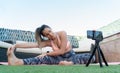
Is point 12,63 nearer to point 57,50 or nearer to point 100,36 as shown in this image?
point 57,50

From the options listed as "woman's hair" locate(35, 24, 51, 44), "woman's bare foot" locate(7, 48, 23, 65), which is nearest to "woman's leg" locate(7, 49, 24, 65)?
"woman's bare foot" locate(7, 48, 23, 65)

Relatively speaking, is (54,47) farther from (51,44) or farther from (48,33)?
(48,33)

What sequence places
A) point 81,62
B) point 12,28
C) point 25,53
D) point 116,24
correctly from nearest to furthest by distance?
point 81,62 → point 25,53 → point 116,24 → point 12,28

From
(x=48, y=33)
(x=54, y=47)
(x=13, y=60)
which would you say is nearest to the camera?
(x=13, y=60)

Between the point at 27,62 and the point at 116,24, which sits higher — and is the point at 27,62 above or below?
below

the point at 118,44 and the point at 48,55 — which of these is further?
the point at 118,44

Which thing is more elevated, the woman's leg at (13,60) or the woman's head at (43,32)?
the woman's head at (43,32)

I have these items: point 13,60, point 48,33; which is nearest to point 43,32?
point 48,33

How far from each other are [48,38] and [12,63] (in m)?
0.51

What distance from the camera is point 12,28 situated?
7.39 meters

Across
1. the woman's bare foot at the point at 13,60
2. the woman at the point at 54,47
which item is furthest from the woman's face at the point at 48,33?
the woman's bare foot at the point at 13,60

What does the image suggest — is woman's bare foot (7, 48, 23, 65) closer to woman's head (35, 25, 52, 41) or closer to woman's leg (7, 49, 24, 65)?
woman's leg (7, 49, 24, 65)

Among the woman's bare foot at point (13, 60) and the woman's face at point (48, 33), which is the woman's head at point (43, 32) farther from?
the woman's bare foot at point (13, 60)

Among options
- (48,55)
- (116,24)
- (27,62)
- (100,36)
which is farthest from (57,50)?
(116,24)
